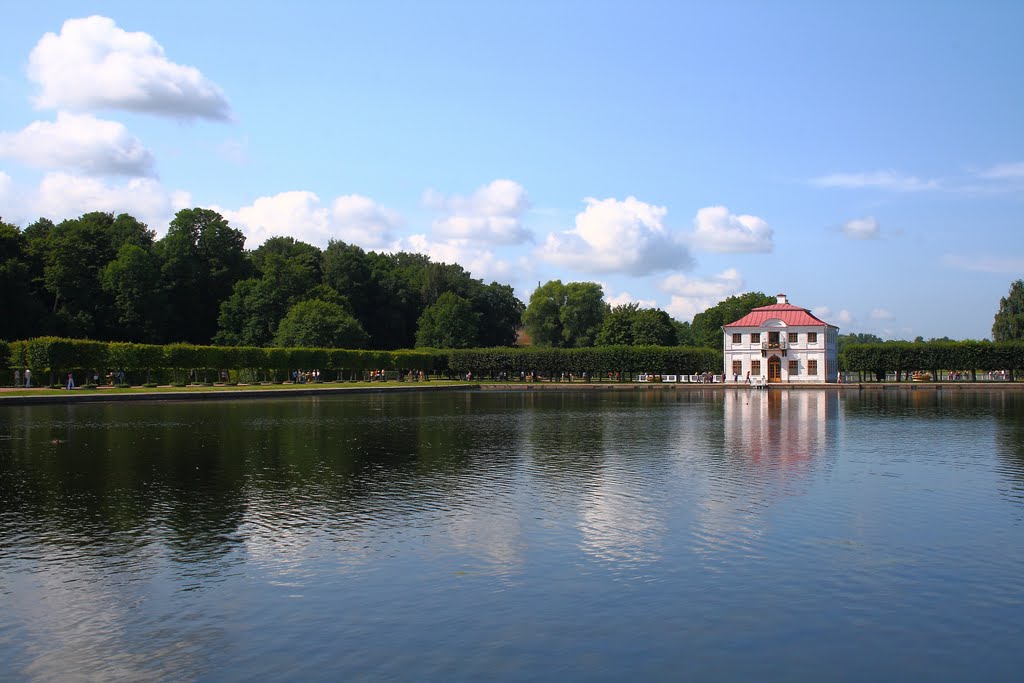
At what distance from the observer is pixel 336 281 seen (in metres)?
110

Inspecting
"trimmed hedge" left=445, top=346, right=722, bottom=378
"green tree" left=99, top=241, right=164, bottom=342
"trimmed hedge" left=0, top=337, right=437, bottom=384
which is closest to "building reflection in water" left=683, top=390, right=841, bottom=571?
"trimmed hedge" left=0, top=337, right=437, bottom=384

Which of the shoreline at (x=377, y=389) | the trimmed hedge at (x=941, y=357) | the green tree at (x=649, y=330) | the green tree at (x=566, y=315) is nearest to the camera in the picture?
A: the shoreline at (x=377, y=389)

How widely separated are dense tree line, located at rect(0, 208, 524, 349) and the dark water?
65.4 meters

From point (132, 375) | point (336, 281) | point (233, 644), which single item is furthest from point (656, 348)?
point (233, 644)

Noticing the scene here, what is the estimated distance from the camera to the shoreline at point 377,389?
174 feet

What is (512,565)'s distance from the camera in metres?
11.9

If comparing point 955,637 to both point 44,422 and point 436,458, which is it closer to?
point 436,458

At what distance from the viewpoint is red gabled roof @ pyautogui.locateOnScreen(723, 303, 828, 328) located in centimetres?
8938

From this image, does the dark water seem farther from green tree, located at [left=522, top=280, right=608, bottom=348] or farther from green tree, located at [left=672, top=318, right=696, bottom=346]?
green tree, located at [left=672, top=318, right=696, bottom=346]

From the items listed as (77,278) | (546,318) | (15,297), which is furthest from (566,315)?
(15,297)

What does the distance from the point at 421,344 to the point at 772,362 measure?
4346 centimetres

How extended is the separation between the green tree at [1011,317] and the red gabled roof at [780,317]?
87.4 ft

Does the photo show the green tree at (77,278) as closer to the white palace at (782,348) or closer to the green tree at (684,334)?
the white palace at (782,348)

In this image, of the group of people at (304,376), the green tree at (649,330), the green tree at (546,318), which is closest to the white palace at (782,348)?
the green tree at (649,330)
